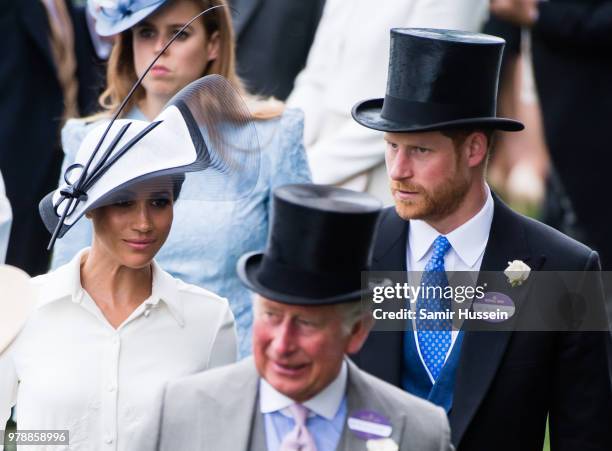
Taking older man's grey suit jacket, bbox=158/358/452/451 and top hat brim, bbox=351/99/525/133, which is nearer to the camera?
older man's grey suit jacket, bbox=158/358/452/451

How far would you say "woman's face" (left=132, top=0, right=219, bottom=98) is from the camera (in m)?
6.95

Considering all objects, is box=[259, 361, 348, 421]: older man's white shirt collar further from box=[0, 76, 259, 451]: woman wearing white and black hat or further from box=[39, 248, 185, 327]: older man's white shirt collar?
box=[39, 248, 185, 327]: older man's white shirt collar

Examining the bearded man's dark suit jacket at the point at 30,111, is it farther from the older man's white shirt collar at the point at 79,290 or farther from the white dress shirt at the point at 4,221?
the older man's white shirt collar at the point at 79,290

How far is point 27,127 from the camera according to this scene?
29.7 ft

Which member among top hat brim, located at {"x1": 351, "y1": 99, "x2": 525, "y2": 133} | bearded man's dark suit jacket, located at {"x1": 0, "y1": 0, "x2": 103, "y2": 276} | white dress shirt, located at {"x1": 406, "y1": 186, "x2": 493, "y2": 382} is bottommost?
bearded man's dark suit jacket, located at {"x1": 0, "y1": 0, "x2": 103, "y2": 276}

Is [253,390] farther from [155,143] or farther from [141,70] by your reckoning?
[141,70]

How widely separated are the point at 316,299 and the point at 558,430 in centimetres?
137

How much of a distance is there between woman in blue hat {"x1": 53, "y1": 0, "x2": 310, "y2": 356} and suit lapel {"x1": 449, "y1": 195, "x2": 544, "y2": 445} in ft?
3.90

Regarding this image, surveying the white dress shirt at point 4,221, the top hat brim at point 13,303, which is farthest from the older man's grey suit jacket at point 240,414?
the white dress shirt at point 4,221

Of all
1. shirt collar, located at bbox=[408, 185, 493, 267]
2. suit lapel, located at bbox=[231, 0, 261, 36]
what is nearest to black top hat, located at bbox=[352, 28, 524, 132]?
shirt collar, located at bbox=[408, 185, 493, 267]

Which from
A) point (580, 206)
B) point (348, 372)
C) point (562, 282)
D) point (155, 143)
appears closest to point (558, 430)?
point (562, 282)

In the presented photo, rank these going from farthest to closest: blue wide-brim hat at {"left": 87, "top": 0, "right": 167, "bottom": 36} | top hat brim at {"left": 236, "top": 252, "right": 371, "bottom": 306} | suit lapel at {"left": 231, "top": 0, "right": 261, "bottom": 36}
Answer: suit lapel at {"left": 231, "top": 0, "right": 261, "bottom": 36}
blue wide-brim hat at {"left": 87, "top": 0, "right": 167, "bottom": 36}
top hat brim at {"left": 236, "top": 252, "right": 371, "bottom": 306}

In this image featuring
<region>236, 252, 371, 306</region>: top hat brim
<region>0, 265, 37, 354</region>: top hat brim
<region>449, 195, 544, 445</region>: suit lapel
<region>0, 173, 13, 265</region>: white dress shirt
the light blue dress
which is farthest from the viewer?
the light blue dress

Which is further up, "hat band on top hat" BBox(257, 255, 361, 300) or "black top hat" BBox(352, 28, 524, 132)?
"black top hat" BBox(352, 28, 524, 132)
